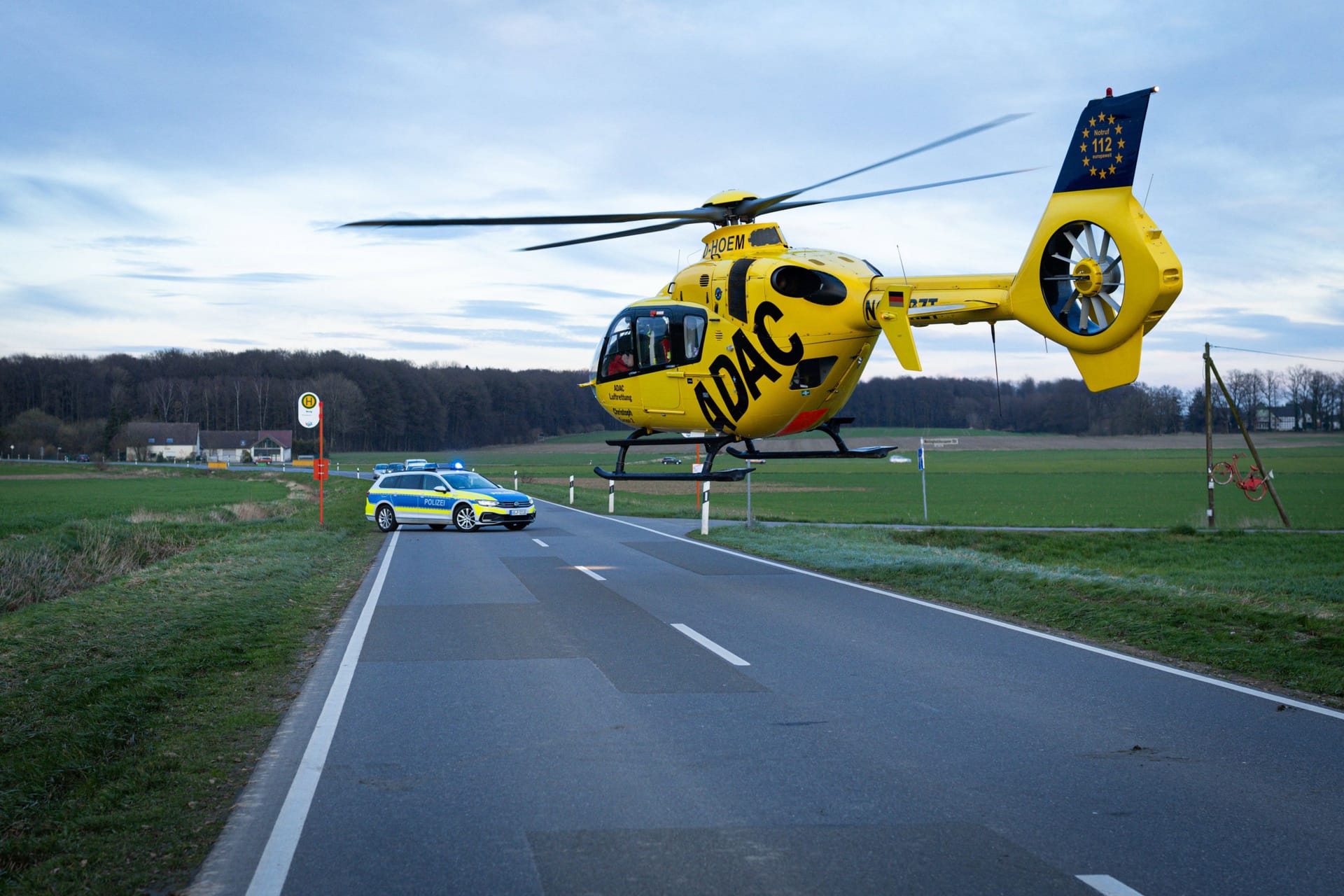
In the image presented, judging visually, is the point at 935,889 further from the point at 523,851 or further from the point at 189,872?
the point at 189,872

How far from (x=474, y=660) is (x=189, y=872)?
4789 millimetres

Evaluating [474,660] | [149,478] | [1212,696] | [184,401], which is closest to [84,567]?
[474,660]

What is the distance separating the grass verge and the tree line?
2.44 m

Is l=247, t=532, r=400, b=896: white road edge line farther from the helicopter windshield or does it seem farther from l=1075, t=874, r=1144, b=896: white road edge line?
the helicopter windshield

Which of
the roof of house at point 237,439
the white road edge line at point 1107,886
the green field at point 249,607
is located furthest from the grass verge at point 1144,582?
the roof of house at point 237,439

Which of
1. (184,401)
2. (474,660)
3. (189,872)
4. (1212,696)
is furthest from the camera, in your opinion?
(184,401)

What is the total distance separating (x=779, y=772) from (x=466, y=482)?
2235 cm

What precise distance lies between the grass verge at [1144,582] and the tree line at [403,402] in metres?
2.44

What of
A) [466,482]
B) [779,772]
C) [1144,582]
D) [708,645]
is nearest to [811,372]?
[708,645]

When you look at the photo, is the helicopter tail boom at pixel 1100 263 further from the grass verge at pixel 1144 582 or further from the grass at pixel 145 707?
the grass at pixel 145 707

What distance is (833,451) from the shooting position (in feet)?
46.6

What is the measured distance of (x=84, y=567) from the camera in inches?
749

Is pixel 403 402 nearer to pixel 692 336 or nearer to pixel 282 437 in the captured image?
pixel 282 437

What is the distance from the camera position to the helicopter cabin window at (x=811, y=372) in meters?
12.9
